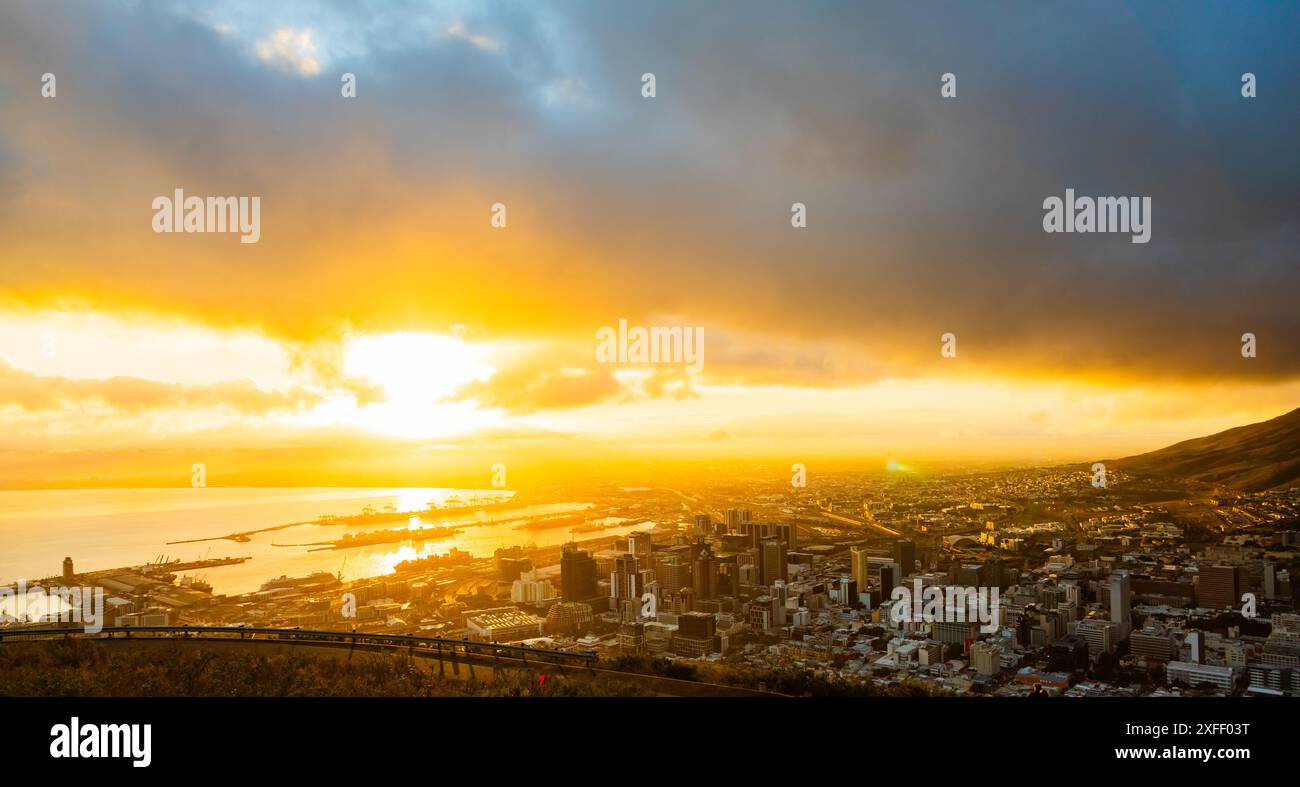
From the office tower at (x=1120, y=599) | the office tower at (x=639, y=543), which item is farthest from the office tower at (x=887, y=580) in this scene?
the office tower at (x=639, y=543)

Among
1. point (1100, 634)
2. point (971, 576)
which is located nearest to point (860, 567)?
point (971, 576)

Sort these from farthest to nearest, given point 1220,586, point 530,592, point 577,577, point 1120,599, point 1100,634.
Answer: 1. point 577,577
2. point 530,592
3. point 1220,586
4. point 1120,599
5. point 1100,634

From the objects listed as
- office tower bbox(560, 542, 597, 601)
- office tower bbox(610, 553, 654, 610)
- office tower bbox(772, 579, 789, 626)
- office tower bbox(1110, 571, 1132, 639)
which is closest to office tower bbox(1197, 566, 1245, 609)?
office tower bbox(1110, 571, 1132, 639)

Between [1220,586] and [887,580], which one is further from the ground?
[1220,586]

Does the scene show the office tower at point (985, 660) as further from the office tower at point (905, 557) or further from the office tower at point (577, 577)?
the office tower at point (577, 577)

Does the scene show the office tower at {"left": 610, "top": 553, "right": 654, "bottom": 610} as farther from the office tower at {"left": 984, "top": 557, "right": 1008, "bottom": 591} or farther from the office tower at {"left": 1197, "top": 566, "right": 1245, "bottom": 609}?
→ the office tower at {"left": 1197, "top": 566, "right": 1245, "bottom": 609}

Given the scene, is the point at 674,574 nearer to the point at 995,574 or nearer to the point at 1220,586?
the point at 995,574

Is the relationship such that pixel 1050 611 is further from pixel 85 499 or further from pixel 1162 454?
pixel 85 499
